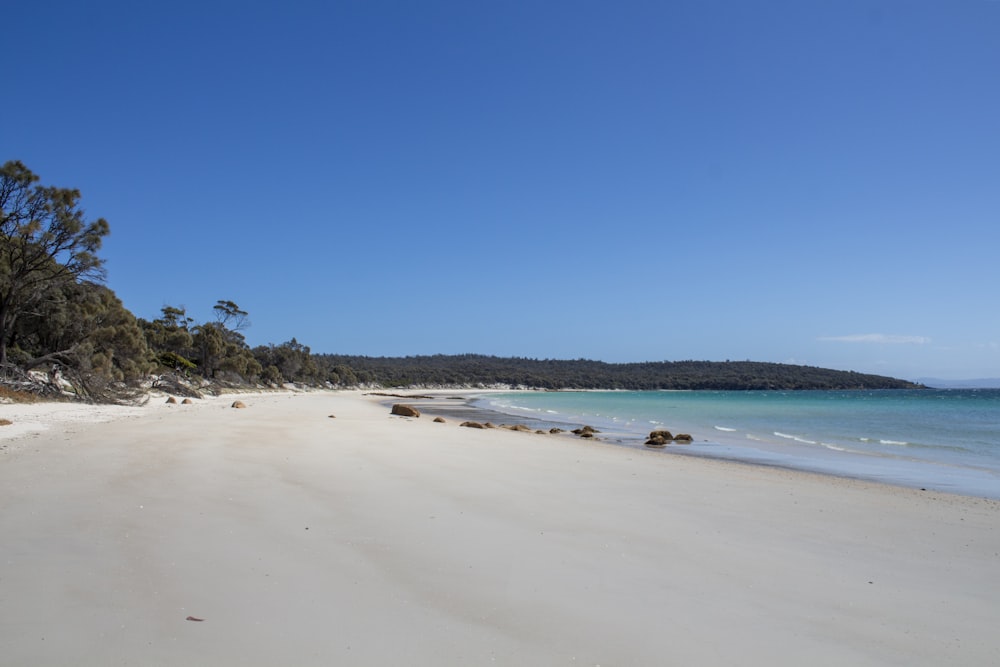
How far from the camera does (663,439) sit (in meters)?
18.3

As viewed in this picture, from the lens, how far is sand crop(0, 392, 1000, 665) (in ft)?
11.0

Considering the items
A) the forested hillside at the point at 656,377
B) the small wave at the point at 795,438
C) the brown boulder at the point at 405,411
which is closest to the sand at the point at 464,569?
the small wave at the point at 795,438

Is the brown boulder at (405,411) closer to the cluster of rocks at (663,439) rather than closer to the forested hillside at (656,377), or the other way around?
the cluster of rocks at (663,439)

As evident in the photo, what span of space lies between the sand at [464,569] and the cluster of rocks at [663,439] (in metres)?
8.70

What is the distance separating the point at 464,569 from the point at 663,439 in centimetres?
1474

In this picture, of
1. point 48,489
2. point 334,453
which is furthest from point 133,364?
point 48,489

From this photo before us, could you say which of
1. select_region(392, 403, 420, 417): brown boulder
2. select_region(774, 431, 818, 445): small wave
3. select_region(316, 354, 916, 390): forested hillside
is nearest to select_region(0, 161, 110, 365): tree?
select_region(392, 403, 420, 417): brown boulder

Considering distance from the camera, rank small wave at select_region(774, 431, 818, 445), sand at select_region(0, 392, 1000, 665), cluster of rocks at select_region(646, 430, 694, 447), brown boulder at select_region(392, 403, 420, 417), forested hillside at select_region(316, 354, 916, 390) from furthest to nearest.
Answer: forested hillside at select_region(316, 354, 916, 390) < brown boulder at select_region(392, 403, 420, 417) < small wave at select_region(774, 431, 818, 445) < cluster of rocks at select_region(646, 430, 694, 447) < sand at select_region(0, 392, 1000, 665)

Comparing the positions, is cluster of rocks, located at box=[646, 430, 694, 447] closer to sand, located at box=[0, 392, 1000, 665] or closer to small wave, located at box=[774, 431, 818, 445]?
small wave, located at box=[774, 431, 818, 445]

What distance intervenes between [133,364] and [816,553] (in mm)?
28041

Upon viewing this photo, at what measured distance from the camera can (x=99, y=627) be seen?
3.33m

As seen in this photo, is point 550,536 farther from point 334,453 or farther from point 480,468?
point 334,453

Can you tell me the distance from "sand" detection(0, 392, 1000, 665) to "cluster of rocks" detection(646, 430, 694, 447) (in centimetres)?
870

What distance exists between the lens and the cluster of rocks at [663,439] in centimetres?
1781
